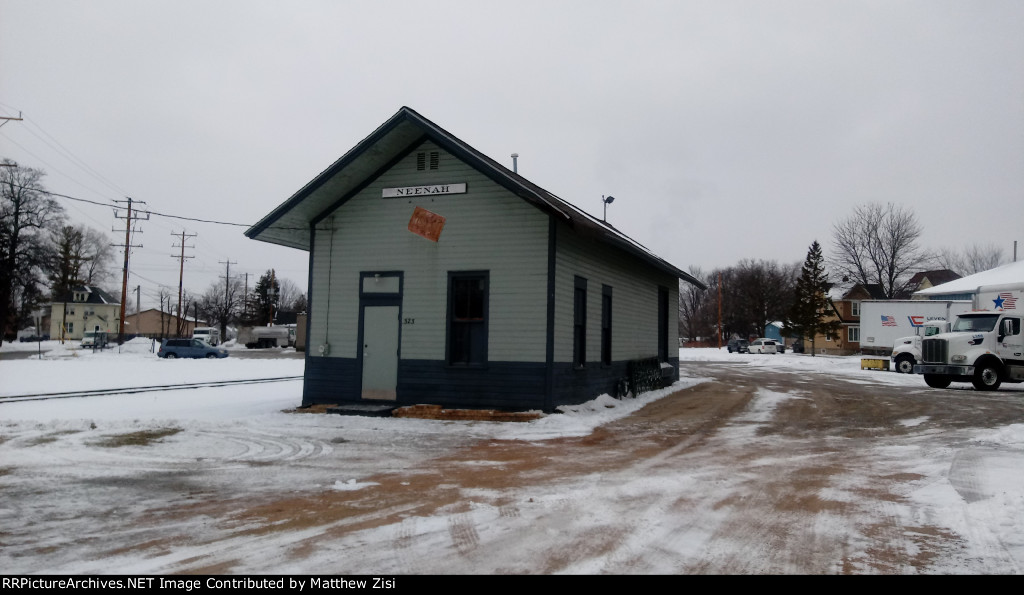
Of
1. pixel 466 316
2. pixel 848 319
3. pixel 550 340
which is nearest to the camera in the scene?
pixel 550 340

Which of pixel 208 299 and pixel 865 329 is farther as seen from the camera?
pixel 208 299

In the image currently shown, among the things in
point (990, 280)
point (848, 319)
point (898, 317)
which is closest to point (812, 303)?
point (848, 319)

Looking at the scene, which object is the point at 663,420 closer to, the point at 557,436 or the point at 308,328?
the point at 557,436

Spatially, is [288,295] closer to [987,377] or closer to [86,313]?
[86,313]

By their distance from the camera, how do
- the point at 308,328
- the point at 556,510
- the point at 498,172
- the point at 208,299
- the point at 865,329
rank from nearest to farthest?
the point at 556,510
the point at 498,172
the point at 308,328
the point at 865,329
the point at 208,299

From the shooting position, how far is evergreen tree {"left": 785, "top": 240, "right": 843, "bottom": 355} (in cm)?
6212

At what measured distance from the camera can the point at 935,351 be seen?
2323 centimetres

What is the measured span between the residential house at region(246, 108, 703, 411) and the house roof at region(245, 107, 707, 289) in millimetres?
32

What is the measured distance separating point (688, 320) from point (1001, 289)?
3084 inches

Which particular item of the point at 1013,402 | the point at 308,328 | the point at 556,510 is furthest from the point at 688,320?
the point at 556,510

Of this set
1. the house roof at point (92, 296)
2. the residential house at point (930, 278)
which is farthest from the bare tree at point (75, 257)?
the residential house at point (930, 278)

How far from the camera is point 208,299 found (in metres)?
107

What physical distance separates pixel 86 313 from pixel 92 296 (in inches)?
109

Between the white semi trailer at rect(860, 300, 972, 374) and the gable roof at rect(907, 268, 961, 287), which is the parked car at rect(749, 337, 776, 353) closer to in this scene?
the white semi trailer at rect(860, 300, 972, 374)
